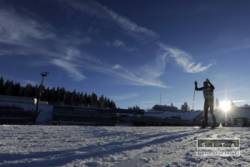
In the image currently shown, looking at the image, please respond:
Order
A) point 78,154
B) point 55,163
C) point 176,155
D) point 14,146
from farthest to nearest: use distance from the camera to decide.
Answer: point 14,146, point 176,155, point 78,154, point 55,163

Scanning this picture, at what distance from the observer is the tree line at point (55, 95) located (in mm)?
113906

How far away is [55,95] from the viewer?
4968 inches

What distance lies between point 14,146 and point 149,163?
9.55 ft

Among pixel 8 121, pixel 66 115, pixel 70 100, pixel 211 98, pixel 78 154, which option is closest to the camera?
pixel 78 154

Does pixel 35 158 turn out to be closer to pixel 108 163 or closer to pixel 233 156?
pixel 108 163

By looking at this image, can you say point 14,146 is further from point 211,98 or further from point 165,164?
point 211,98

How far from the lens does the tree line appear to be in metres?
114

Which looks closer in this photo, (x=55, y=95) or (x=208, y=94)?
(x=208, y=94)

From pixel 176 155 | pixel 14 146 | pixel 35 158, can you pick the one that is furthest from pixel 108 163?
pixel 14 146

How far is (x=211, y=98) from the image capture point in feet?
53.2

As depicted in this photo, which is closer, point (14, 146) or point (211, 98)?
point (14, 146)

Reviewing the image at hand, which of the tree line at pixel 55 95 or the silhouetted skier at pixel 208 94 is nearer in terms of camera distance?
the silhouetted skier at pixel 208 94

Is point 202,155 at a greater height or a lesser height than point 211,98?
lesser

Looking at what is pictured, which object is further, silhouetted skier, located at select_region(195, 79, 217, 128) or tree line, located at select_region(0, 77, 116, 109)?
tree line, located at select_region(0, 77, 116, 109)
